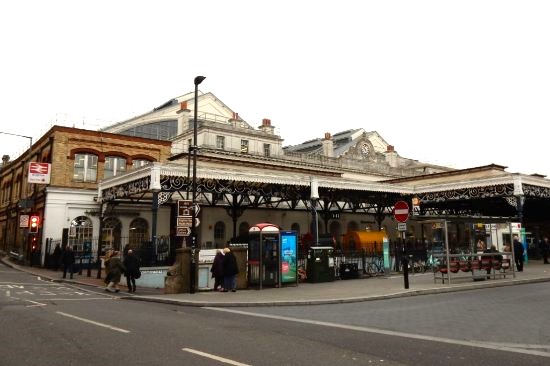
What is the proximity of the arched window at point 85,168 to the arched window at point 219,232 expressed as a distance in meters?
10.8

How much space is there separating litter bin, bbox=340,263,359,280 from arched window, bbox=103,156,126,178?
19926 mm

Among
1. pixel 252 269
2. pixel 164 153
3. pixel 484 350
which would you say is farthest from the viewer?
pixel 164 153

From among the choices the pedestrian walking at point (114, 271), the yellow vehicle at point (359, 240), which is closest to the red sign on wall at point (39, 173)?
the pedestrian walking at point (114, 271)

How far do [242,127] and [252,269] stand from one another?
105ft

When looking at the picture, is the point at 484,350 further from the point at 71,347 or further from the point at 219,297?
the point at 219,297

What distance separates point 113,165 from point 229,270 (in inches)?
824

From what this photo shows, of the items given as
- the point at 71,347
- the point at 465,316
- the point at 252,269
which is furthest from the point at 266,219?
the point at 71,347

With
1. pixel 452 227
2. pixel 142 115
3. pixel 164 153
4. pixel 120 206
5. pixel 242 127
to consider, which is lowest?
pixel 452 227

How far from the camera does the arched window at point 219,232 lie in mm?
38750

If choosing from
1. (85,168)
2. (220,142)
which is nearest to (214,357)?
(85,168)

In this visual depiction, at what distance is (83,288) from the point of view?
20156mm

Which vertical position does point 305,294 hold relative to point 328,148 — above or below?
below

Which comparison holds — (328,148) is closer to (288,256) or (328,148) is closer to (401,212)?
(288,256)

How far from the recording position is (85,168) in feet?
109
